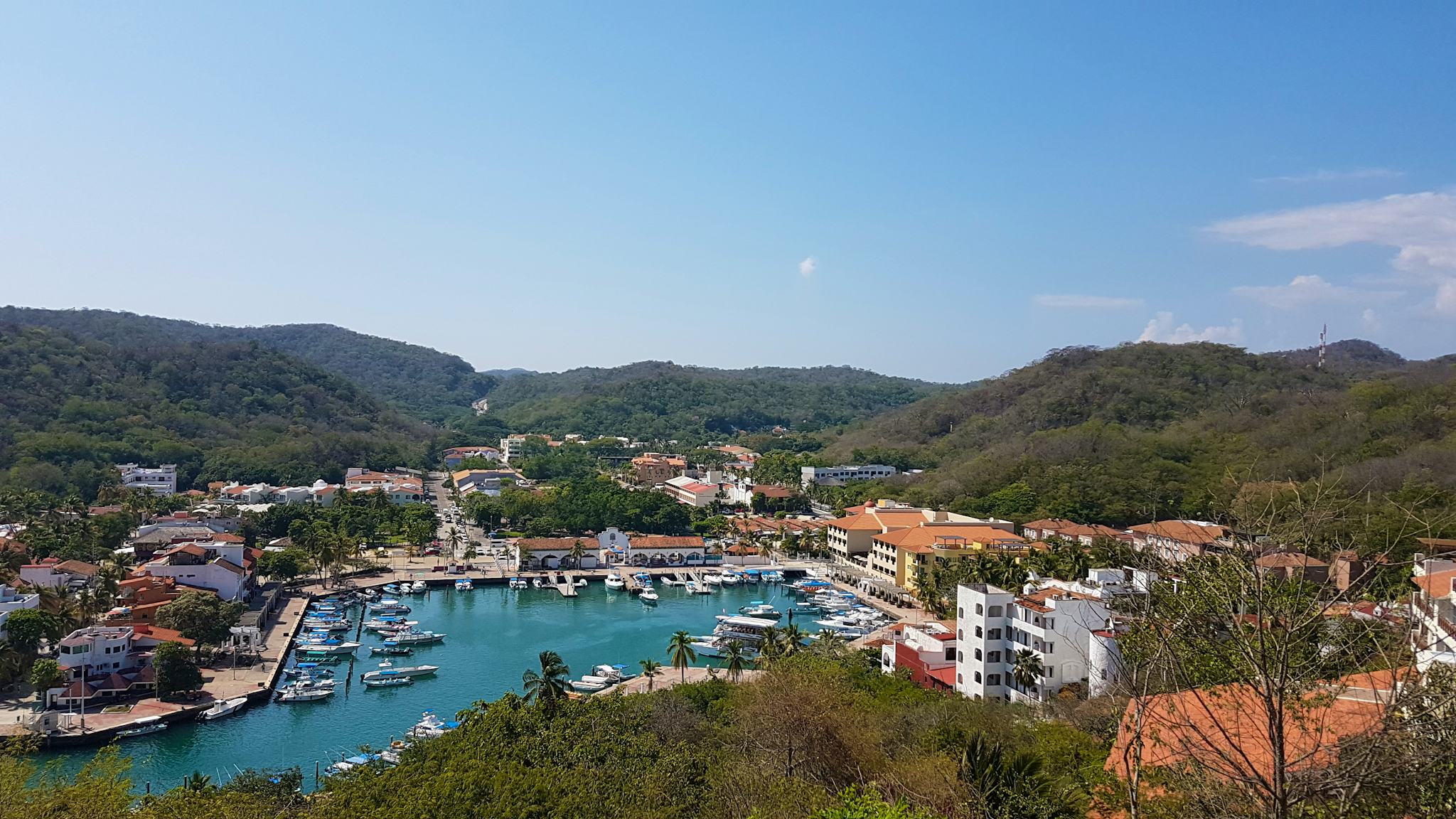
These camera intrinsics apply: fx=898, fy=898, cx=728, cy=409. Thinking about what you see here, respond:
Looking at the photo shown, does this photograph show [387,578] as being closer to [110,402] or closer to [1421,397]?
[110,402]

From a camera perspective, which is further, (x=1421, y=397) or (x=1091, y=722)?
(x=1421, y=397)

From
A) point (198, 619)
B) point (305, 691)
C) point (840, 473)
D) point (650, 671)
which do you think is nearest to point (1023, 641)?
point (650, 671)

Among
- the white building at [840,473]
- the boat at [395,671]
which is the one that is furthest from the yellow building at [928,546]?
the white building at [840,473]

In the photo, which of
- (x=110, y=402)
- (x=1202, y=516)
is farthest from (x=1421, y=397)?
(x=110, y=402)

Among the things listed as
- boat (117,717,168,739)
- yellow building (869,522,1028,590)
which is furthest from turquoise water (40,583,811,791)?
yellow building (869,522,1028,590)

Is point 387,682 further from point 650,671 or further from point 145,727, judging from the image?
point 650,671

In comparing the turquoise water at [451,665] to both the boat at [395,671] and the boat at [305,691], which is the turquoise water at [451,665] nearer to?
the boat at [305,691]
